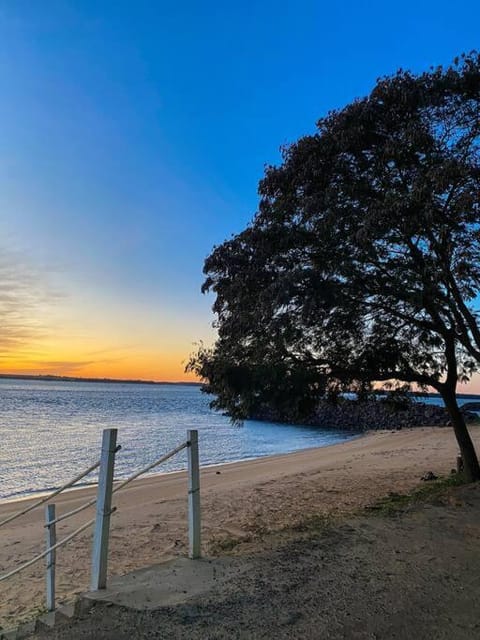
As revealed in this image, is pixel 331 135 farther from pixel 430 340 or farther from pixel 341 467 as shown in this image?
pixel 341 467

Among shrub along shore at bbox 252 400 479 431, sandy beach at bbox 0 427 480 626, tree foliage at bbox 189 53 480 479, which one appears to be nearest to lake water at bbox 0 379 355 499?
sandy beach at bbox 0 427 480 626

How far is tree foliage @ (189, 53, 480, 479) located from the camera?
288 inches

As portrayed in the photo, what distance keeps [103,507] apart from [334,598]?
1.99 metres

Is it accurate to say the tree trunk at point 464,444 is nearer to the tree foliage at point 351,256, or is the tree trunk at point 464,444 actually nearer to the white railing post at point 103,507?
the tree foliage at point 351,256

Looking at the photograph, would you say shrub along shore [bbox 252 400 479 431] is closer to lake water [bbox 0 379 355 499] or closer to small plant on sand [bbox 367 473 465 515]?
lake water [bbox 0 379 355 499]

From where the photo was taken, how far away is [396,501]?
8.60 m

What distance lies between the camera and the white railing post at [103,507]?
395cm

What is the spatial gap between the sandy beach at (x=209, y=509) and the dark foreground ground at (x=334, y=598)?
4.81ft

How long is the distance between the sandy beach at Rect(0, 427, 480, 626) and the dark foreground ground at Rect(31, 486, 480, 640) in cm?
147

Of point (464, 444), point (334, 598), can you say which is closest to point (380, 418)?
point (464, 444)

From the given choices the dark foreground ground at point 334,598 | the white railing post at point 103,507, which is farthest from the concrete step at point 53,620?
the white railing post at point 103,507

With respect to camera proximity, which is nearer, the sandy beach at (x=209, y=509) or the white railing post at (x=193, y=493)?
the white railing post at (x=193, y=493)

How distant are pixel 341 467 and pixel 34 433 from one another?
22.1m

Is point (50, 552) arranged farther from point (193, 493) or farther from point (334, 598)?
point (334, 598)
